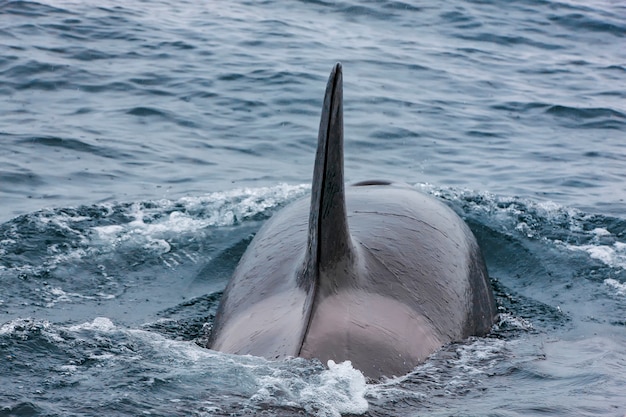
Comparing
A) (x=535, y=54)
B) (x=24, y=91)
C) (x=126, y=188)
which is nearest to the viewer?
(x=126, y=188)

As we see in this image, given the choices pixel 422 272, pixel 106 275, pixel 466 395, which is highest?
pixel 422 272

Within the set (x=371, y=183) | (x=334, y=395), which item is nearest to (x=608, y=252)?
(x=371, y=183)

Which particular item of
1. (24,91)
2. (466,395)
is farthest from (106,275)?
(24,91)

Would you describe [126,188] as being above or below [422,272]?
below

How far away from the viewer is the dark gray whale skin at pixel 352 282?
242 inches

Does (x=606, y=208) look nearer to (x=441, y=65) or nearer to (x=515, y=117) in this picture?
(x=515, y=117)

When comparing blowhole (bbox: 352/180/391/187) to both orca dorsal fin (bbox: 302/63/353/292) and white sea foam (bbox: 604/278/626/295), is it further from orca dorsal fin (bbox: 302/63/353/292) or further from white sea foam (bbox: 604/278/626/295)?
orca dorsal fin (bbox: 302/63/353/292)

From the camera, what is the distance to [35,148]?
14.8m

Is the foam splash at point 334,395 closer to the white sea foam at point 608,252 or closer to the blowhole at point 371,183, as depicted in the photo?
the blowhole at point 371,183

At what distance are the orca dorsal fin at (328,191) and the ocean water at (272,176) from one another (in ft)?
2.58

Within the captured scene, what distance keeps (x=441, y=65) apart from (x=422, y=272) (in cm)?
1475

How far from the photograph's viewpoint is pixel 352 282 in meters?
6.62

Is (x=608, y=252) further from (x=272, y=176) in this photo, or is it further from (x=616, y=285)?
(x=272, y=176)

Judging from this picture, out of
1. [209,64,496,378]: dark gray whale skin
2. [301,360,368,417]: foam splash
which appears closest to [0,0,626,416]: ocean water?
[301,360,368,417]: foam splash
